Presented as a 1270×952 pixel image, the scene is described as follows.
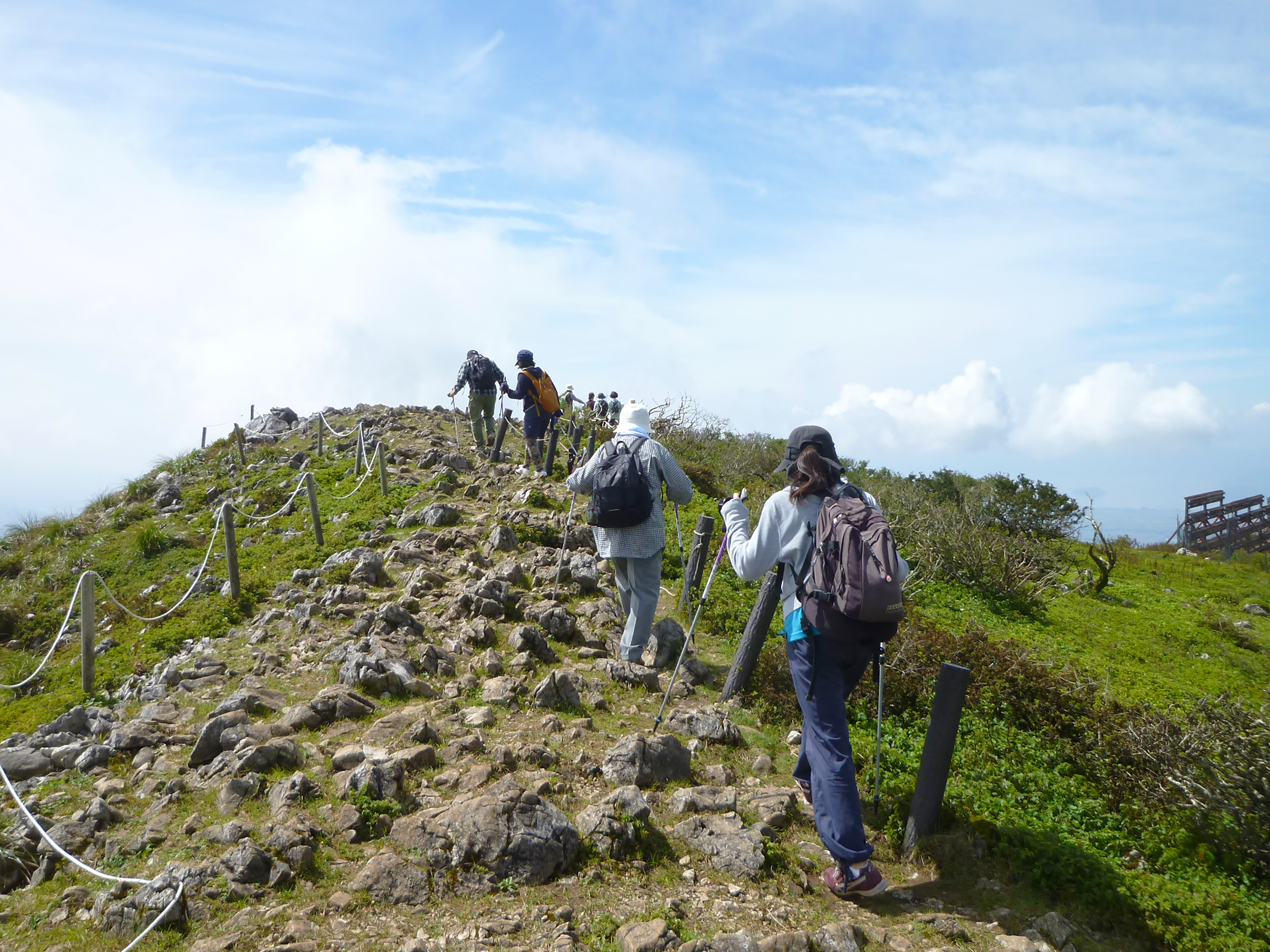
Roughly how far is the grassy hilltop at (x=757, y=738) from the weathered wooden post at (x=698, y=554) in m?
0.68

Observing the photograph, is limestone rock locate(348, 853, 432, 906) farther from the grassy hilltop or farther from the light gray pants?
the light gray pants

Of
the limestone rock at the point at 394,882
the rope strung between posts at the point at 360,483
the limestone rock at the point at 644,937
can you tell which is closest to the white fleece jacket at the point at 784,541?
the limestone rock at the point at 644,937

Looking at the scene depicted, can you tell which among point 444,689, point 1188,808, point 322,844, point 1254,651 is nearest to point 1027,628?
point 1254,651

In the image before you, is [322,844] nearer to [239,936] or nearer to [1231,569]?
[239,936]

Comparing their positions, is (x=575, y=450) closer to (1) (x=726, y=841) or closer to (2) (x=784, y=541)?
(2) (x=784, y=541)

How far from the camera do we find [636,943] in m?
3.46

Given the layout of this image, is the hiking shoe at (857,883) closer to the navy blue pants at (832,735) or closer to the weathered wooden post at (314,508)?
the navy blue pants at (832,735)

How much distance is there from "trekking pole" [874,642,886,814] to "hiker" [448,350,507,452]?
37.1 feet

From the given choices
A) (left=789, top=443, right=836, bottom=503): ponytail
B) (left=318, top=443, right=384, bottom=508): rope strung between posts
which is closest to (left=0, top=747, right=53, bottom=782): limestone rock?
(left=789, top=443, right=836, bottom=503): ponytail

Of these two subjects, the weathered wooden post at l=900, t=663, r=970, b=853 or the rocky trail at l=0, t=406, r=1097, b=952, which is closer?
the rocky trail at l=0, t=406, r=1097, b=952

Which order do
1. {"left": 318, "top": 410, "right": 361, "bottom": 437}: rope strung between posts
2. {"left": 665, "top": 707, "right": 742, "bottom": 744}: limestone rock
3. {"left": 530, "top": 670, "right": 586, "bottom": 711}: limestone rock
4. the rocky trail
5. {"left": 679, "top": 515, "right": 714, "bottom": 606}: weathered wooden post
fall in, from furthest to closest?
{"left": 318, "top": 410, "right": 361, "bottom": 437}: rope strung between posts
{"left": 679, "top": 515, "right": 714, "bottom": 606}: weathered wooden post
{"left": 530, "top": 670, "right": 586, "bottom": 711}: limestone rock
{"left": 665, "top": 707, "right": 742, "bottom": 744}: limestone rock
the rocky trail

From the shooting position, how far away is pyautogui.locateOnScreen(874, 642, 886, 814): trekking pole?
4.22 meters

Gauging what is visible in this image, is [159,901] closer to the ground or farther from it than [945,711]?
closer to the ground

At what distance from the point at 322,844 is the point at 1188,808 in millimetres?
5733
